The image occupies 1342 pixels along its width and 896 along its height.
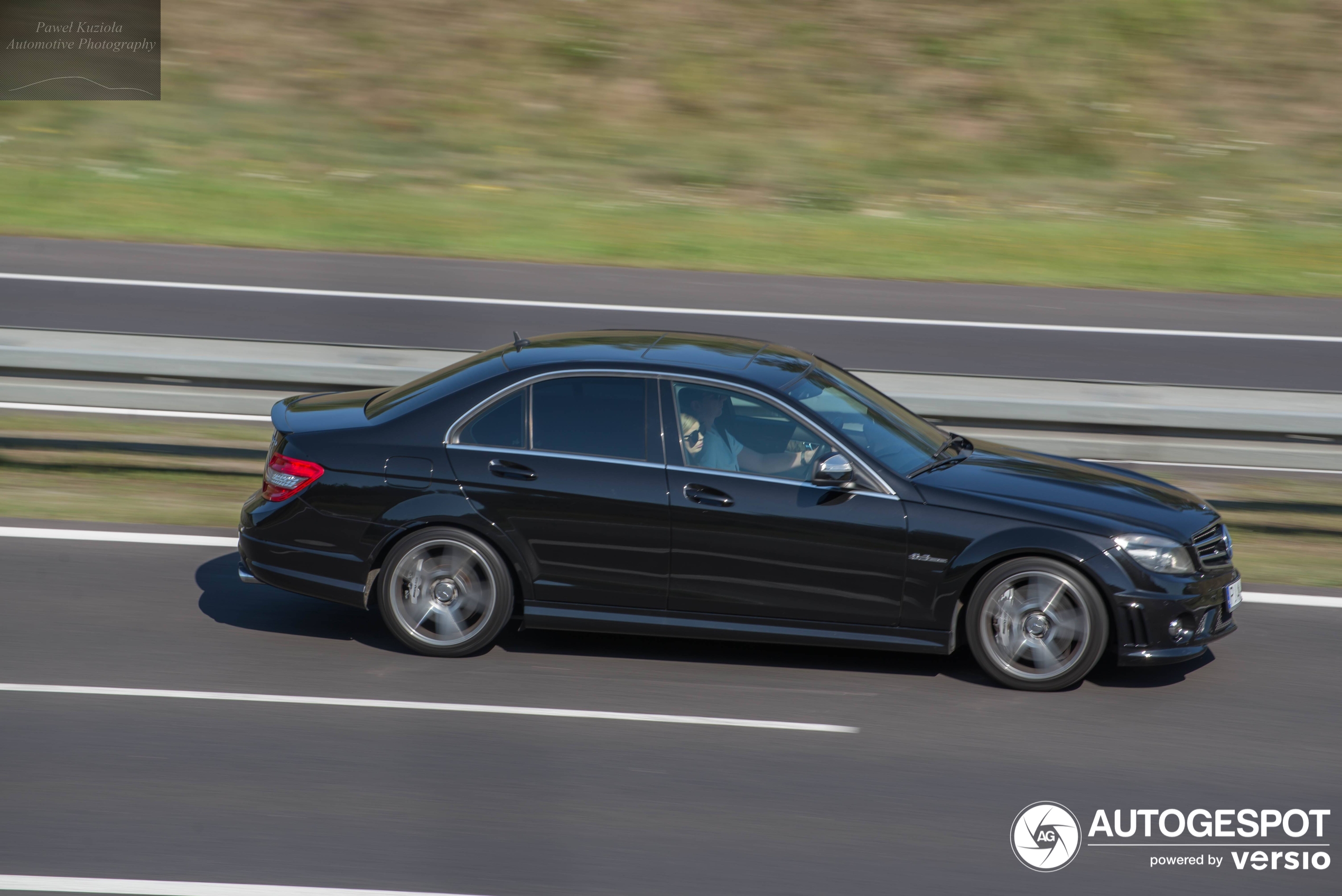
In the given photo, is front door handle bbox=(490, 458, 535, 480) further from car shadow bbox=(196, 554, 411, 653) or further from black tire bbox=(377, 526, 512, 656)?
car shadow bbox=(196, 554, 411, 653)

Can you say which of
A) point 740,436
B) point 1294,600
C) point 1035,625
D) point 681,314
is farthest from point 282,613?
point 681,314

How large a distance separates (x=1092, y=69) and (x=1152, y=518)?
1729 cm

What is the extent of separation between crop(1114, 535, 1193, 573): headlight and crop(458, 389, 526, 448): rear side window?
2888 millimetres

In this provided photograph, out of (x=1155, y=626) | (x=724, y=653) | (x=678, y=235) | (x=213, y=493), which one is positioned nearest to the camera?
(x=1155, y=626)

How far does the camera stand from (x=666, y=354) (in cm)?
705

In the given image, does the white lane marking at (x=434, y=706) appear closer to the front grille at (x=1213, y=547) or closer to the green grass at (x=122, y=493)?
the front grille at (x=1213, y=547)

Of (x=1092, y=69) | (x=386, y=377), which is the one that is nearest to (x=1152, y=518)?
(x=386, y=377)

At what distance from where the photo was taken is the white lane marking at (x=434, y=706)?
618 centimetres

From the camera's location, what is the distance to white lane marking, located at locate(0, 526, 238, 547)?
27.2 feet

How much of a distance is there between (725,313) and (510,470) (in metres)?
7.74

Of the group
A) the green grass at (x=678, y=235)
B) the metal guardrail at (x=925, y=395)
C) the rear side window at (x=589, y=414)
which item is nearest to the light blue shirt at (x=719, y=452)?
the rear side window at (x=589, y=414)

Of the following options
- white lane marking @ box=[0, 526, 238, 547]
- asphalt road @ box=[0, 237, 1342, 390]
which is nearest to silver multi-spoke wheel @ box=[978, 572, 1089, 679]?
white lane marking @ box=[0, 526, 238, 547]

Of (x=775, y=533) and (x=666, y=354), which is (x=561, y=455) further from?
(x=775, y=533)

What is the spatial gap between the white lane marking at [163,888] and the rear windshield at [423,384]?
2813 mm
